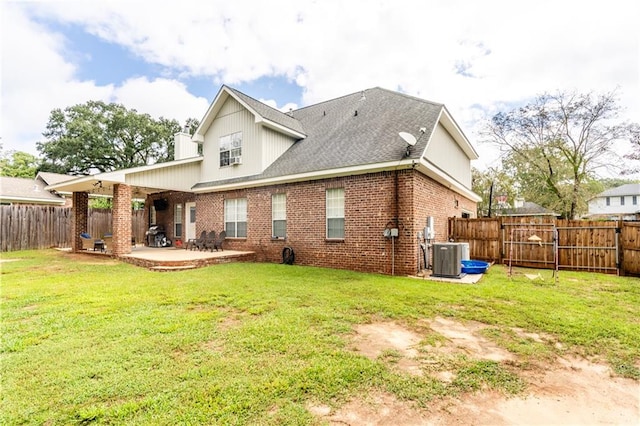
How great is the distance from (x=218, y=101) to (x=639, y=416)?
1438cm

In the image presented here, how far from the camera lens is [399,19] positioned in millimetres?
9180

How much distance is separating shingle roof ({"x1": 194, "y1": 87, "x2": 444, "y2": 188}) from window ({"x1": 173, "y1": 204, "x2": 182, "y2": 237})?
94.0 inches

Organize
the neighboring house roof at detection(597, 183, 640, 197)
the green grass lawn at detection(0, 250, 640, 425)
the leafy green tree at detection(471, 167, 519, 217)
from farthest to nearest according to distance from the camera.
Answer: the neighboring house roof at detection(597, 183, 640, 197), the leafy green tree at detection(471, 167, 519, 217), the green grass lawn at detection(0, 250, 640, 425)

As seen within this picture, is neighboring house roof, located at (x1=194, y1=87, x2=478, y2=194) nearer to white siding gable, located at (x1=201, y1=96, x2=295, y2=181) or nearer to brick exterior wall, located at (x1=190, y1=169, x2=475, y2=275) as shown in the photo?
white siding gable, located at (x1=201, y1=96, x2=295, y2=181)

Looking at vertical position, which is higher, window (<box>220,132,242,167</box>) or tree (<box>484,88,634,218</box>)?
tree (<box>484,88,634,218</box>)

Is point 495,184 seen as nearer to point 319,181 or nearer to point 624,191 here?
point 319,181

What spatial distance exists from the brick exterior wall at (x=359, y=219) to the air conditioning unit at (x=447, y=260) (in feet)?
1.83

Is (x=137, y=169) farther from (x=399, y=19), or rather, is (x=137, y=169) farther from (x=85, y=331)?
(x=399, y=19)

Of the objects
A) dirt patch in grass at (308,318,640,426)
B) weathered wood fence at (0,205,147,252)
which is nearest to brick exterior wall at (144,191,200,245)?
Answer: weathered wood fence at (0,205,147,252)

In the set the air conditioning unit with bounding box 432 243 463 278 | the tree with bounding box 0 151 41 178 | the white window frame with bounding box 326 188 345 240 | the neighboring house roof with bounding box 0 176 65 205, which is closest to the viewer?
the air conditioning unit with bounding box 432 243 463 278

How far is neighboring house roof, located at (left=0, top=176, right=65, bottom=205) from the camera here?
784 inches

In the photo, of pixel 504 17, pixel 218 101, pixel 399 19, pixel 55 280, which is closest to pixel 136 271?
pixel 55 280

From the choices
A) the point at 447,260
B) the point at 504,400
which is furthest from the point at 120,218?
the point at 504,400

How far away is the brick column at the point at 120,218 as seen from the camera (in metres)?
11.2
